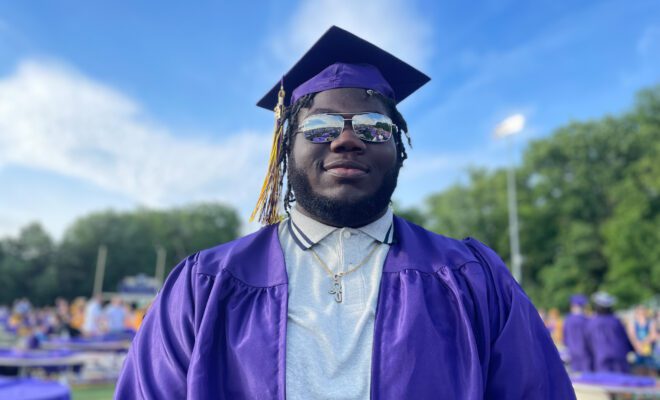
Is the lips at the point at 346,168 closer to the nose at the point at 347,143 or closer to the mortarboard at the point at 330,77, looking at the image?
the nose at the point at 347,143

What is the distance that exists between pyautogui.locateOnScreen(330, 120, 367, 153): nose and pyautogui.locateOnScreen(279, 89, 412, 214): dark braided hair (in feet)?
0.71

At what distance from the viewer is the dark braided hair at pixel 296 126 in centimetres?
194

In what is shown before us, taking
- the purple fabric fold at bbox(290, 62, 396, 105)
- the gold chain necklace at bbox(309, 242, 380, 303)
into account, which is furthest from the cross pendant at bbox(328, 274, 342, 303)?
the purple fabric fold at bbox(290, 62, 396, 105)

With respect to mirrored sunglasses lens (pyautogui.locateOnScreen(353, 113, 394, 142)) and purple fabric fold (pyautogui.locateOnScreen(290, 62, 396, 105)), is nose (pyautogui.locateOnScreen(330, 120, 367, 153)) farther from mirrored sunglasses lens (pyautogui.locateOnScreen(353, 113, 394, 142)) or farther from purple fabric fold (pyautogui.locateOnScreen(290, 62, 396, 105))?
purple fabric fold (pyautogui.locateOnScreen(290, 62, 396, 105))

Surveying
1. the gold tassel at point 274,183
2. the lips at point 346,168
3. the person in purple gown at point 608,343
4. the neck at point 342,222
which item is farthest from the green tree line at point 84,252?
the lips at point 346,168

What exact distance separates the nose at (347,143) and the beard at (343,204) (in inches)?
5.5

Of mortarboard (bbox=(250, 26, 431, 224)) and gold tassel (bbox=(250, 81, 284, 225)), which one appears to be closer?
mortarboard (bbox=(250, 26, 431, 224))

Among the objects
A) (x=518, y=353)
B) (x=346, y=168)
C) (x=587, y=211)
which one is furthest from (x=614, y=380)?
(x=587, y=211)

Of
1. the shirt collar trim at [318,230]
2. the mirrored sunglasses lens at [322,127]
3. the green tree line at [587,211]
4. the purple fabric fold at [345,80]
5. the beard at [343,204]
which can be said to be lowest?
the shirt collar trim at [318,230]

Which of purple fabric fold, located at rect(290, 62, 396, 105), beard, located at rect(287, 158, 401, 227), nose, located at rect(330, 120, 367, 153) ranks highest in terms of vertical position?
purple fabric fold, located at rect(290, 62, 396, 105)

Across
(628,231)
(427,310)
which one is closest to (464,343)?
(427,310)

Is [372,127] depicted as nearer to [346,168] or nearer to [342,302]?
[346,168]

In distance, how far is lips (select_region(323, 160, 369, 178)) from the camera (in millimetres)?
1754

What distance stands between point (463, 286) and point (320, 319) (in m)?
0.46
